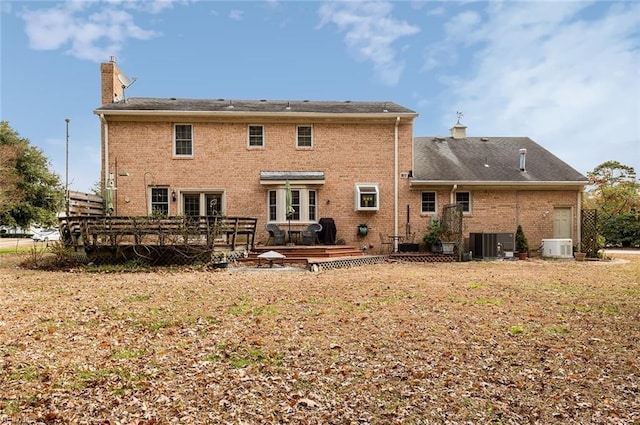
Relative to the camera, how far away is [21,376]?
417 cm

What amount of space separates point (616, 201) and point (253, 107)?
29.8 metres

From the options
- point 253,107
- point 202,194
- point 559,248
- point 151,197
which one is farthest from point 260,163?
point 559,248

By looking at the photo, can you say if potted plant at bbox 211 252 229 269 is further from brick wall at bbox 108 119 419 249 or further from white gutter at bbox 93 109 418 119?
white gutter at bbox 93 109 418 119

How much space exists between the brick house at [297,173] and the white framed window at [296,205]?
0.15 ft

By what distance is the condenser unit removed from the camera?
58.4 feet

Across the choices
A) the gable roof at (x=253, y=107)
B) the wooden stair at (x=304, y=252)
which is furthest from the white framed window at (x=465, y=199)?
the wooden stair at (x=304, y=252)

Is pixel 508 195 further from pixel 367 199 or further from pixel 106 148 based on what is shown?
pixel 106 148

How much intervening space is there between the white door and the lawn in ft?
39.1

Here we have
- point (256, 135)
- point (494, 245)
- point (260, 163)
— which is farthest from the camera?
point (256, 135)

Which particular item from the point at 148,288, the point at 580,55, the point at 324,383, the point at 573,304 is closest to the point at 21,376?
the point at 324,383

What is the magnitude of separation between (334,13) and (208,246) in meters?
9.20

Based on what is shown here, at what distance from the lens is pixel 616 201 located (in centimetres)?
3262

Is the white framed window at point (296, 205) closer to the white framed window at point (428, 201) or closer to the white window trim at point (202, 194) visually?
the white window trim at point (202, 194)

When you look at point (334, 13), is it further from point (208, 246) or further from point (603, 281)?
point (603, 281)
